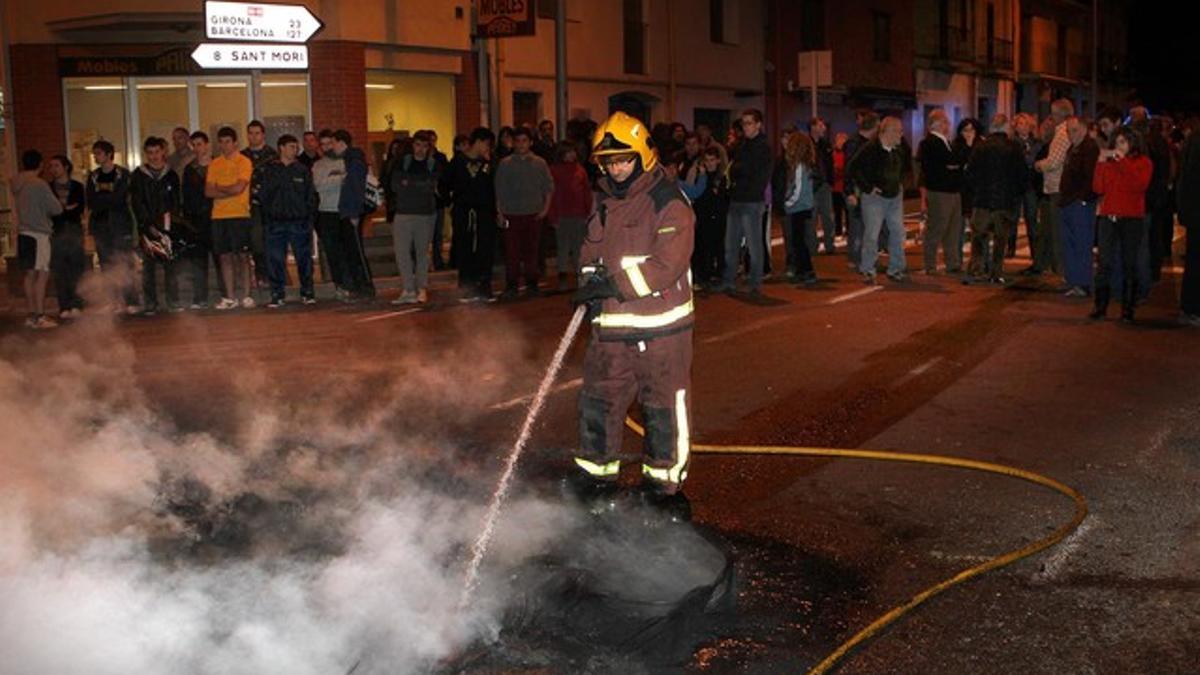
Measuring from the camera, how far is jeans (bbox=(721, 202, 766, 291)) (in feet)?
47.9

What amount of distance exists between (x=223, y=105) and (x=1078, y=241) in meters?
12.8

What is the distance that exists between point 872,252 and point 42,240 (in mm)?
8664

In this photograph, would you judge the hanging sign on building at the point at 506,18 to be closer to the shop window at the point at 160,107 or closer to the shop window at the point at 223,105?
the shop window at the point at 223,105

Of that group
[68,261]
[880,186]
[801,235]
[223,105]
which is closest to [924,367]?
[880,186]

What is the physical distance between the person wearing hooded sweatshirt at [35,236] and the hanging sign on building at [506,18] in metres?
8.73

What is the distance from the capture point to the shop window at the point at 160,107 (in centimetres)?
2045

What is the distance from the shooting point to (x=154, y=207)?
1444 cm

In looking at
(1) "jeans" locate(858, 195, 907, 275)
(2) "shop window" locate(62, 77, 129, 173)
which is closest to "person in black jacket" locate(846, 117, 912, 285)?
(1) "jeans" locate(858, 195, 907, 275)

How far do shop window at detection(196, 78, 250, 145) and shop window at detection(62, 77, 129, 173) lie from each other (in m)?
1.12

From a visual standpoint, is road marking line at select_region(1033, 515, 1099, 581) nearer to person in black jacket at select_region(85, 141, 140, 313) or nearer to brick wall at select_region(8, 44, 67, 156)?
person in black jacket at select_region(85, 141, 140, 313)

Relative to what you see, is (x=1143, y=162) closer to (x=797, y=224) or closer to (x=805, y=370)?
(x=805, y=370)

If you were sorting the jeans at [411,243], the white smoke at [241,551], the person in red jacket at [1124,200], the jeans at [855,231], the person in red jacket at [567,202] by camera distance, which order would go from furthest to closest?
1. the jeans at [855,231]
2. the person in red jacket at [567,202]
3. the jeans at [411,243]
4. the person in red jacket at [1124,200]
5. the white smoke at [241,551]

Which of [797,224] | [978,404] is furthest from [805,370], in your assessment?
[797,224]

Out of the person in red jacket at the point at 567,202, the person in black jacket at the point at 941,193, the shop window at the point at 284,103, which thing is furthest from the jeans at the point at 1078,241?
the shop window at the point at 284,103
